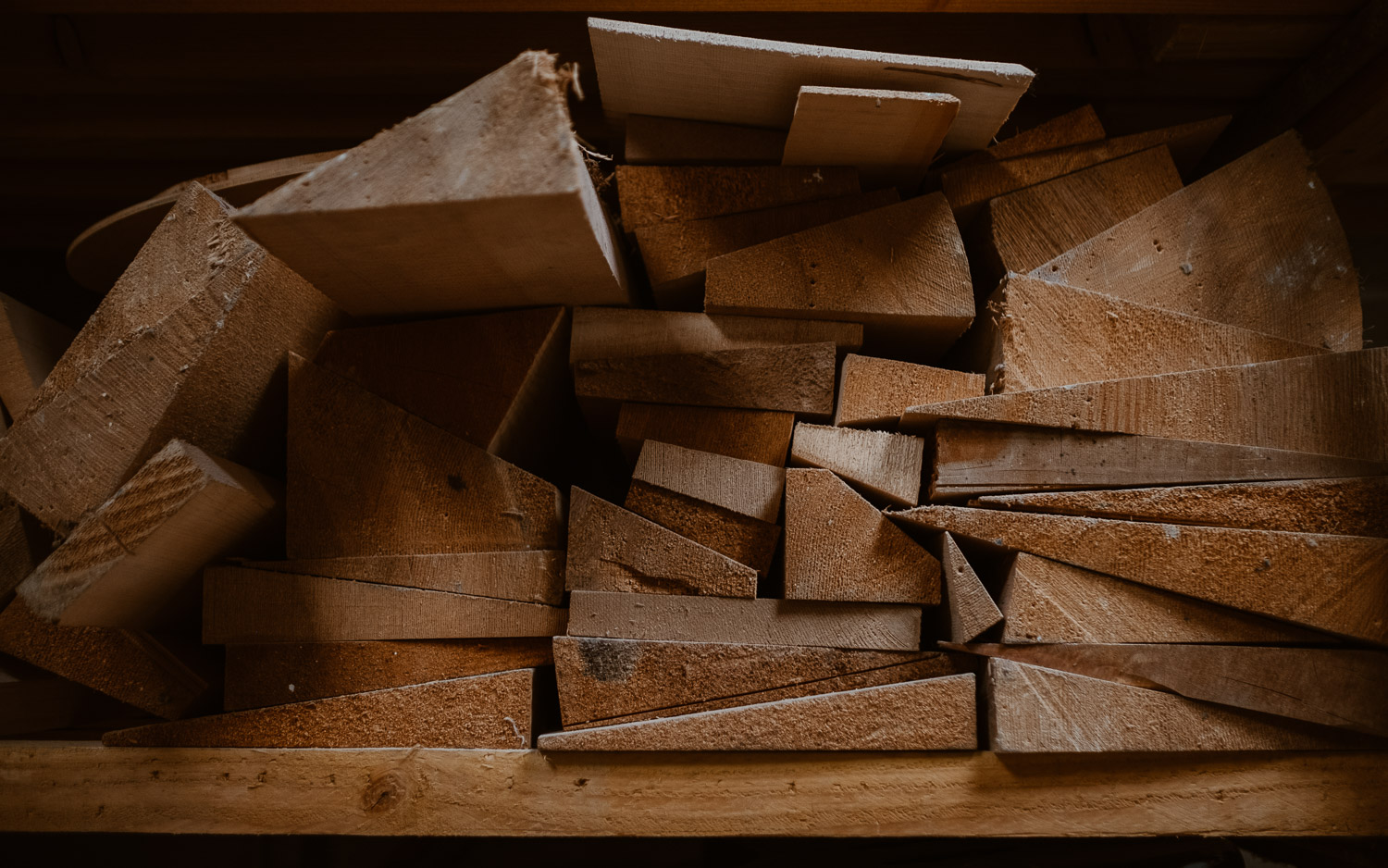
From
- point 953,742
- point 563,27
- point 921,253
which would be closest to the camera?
point 953,742

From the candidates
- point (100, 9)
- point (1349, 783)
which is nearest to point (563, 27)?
point (100, 9)

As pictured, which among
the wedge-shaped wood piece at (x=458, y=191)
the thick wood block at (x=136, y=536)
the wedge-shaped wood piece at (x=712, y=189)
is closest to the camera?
the wedge-shaped wood piece at (x=458, y=191)

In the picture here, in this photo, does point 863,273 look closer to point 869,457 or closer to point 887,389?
point 887,389

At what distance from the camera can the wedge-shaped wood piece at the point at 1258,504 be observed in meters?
1.22

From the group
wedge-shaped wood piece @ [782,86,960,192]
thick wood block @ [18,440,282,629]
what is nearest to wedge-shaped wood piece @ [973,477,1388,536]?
wedge-shaped wood piece @ [782,86,960,192]

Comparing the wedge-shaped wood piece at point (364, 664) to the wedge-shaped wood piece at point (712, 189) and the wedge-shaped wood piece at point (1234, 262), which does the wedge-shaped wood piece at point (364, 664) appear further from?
the wedge-shaped wood piece at point (1234, 262)

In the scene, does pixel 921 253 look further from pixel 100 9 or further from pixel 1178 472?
pixel 100 9

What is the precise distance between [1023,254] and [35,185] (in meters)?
2.47

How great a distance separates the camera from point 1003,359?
49.4 inches

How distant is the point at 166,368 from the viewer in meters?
1.23

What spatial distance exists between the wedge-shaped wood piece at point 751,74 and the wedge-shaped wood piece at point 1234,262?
1.07ft

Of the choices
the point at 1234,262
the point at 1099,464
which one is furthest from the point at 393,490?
the point at 1234,262

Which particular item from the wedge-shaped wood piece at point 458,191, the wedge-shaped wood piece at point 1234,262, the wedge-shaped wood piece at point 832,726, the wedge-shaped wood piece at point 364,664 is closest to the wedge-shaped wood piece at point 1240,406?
the wedge-shaped wood piece at point 1234,262

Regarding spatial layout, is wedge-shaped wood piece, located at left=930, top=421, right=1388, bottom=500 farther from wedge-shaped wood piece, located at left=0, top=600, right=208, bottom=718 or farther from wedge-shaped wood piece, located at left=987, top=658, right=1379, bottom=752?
wedge-shaped wood piece, located at left=0, top=600, right=208, bottom=718
